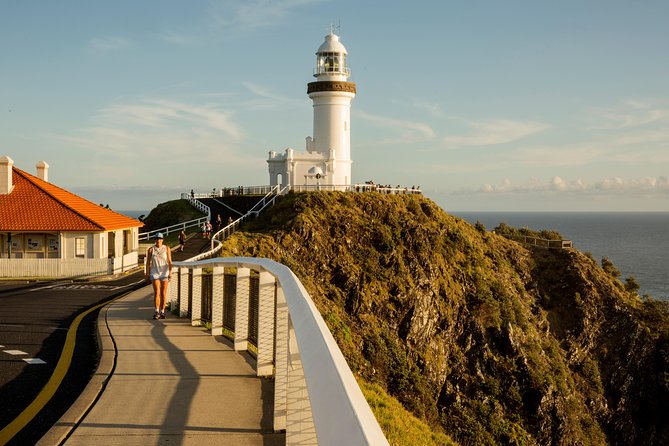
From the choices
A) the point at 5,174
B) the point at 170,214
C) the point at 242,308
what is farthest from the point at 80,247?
the point at 170,214

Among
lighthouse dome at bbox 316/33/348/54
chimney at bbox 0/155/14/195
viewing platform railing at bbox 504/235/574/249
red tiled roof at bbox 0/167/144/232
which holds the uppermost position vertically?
lighthouse dome at bbox 316/33/348/54

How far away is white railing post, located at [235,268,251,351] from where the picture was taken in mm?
9320

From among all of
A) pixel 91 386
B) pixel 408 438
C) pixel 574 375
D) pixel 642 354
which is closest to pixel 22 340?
pixel 91 386

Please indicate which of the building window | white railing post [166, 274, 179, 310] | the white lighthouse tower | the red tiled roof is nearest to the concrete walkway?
white railing post [166, 274, 179, 310]

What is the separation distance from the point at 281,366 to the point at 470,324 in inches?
1773

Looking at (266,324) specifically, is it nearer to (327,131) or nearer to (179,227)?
(179,227)

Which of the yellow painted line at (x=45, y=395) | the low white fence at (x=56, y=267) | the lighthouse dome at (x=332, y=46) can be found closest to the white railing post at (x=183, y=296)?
the yellow painted line at (x=45, y=395)

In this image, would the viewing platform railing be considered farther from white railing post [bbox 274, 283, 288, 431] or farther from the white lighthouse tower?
white railing post [bbox 274, 283, 288, 431]

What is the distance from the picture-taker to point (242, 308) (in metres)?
9.52

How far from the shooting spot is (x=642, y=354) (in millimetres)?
53906

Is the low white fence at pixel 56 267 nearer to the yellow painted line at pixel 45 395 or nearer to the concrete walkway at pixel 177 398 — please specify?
the yellow painted line at pixel 45 395

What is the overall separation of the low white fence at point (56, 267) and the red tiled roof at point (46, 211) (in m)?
2.47

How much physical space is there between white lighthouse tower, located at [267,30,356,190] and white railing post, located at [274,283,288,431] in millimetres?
56208

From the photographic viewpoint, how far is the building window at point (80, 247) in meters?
33.3
